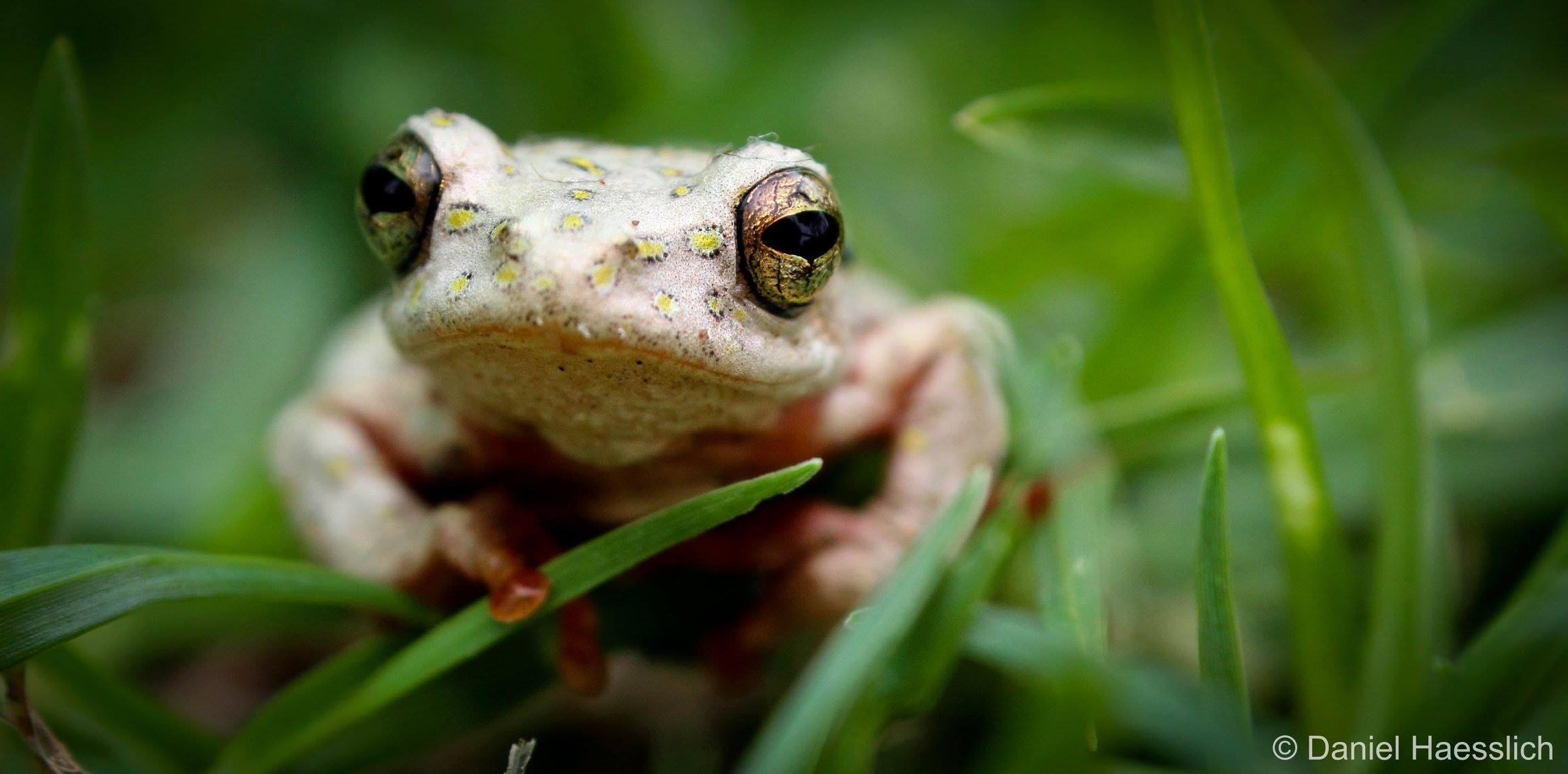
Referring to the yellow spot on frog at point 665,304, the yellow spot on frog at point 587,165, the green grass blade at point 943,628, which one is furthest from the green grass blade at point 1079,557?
the yellow spot on frog at point 587,165

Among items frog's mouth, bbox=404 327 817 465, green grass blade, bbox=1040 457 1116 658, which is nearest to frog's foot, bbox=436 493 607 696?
frog's mouth, bbox=404 327 817 465

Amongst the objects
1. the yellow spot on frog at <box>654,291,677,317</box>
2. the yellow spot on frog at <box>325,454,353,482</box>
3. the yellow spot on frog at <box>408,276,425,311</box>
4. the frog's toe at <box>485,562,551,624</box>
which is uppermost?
the yellow spot on frog at <box>408,276,425,311</box>

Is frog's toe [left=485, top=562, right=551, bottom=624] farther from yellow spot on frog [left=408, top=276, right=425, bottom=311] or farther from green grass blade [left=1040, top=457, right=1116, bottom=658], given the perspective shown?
green grass blade [left=1040, top=457, right=1116, bottom=658]

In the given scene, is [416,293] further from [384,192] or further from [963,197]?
[963,197]

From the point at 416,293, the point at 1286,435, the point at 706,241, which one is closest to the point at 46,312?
the point at 416,293

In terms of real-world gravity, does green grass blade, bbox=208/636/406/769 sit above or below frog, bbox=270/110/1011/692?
below

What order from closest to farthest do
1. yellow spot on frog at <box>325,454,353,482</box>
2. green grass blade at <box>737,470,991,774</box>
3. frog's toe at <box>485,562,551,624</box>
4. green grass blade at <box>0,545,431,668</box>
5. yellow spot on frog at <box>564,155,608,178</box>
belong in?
1. green grass blade at <box>737,470,991,774</box>
2. green grass blade at <box>0,545,431,668</box>
3. frog's toe at <box>485,562,551,624</box>
4. yellow spot on frog at <box>564,155,608,178</box>
5. yellow spot on frog at <box>325,454,353,482</box>

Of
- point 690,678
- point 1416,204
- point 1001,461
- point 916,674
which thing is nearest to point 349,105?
point 690,678

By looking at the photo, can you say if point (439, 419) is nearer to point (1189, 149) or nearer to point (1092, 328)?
point (1189, 149)
